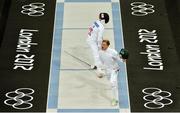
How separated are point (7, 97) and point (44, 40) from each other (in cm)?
298

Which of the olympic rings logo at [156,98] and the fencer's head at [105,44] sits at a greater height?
the fencer's head at [105,44]

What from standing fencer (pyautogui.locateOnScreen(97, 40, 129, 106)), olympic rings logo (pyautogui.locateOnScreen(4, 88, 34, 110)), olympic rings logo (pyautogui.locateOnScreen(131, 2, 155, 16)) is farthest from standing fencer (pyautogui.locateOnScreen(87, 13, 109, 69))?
olympic rings logo (pyautogui.locateOnScreen(131, 2, 155, 16))

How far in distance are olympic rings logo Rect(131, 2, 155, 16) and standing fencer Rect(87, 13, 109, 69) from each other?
3564 mm

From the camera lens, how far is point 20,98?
605 inches

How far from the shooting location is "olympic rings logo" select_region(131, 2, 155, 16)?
19.2 meters

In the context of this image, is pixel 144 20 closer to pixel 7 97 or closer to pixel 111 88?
pixel 111 88

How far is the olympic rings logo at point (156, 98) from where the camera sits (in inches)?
595

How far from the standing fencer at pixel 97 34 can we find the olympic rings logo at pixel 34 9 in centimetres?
368

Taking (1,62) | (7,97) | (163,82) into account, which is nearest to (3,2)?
(1,62)

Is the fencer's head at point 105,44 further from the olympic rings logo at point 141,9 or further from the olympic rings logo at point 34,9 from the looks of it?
the olympic rings logo at point 34,9

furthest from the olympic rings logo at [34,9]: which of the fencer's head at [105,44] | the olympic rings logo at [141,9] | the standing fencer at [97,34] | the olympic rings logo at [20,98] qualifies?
the fencer's head at [105,44]

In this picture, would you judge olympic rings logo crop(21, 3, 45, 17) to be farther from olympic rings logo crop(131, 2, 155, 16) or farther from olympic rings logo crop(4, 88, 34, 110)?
olympic rings logo crop(4, 88, 34, 110)

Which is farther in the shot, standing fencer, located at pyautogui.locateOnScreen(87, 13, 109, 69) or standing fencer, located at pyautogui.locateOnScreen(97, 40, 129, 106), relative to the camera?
standing fencer, located at pyautogui.locateOnScreen(87, 13, 109, 69)

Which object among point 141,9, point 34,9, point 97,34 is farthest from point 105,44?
point 34,9
